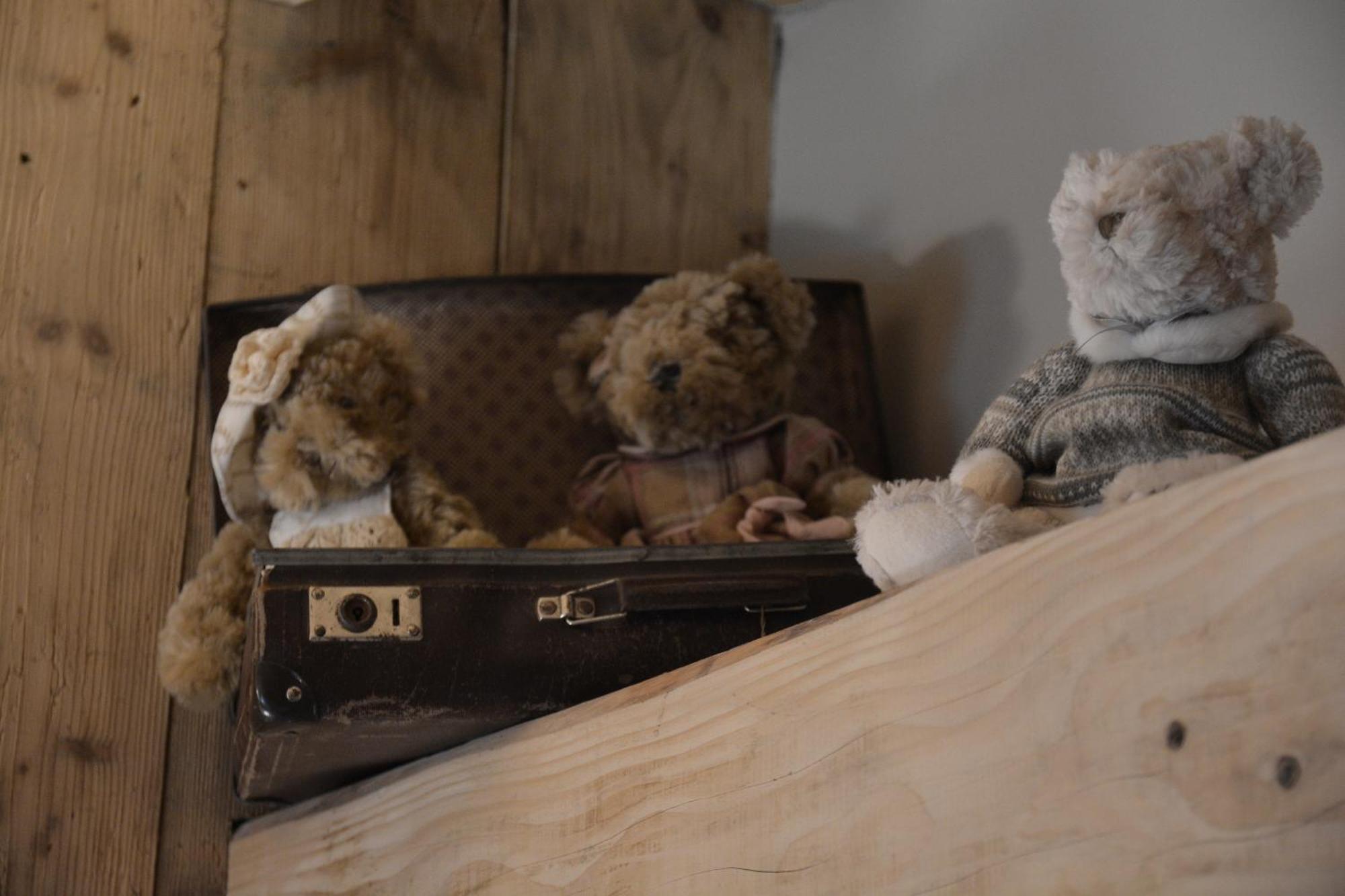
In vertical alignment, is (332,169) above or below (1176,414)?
above

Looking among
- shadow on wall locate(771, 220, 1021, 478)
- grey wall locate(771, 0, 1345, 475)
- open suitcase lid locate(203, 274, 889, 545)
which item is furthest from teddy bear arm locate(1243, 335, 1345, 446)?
open suitcase lid locate(203, 274, 889, 545)

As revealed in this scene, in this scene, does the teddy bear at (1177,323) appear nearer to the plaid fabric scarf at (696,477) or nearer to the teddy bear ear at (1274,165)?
the teddy bear ear at (1274,165)

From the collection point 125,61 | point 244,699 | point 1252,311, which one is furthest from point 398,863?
point 125,61

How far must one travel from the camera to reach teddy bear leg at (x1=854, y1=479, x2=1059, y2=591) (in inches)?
27.7

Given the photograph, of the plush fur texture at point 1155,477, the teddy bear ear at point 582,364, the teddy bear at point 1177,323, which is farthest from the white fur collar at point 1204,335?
the teddy bear ear at point 582,364

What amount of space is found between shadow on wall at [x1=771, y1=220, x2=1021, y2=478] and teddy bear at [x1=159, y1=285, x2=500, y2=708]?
1.88ft

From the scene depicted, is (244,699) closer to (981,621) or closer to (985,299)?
(981,621)

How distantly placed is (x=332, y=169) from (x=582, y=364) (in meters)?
0.37

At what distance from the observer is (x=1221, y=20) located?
1112 millimetres

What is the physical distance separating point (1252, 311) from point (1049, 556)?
0.33m

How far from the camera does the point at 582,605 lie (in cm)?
88

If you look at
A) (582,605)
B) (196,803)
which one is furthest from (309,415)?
(196,803)

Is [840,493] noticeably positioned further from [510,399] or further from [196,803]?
[196,803]

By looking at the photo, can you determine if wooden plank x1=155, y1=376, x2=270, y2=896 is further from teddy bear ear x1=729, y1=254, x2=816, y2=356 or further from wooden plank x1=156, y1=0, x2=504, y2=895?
teddy bear ear x1=729, y1=254, x2=816, y2=356
